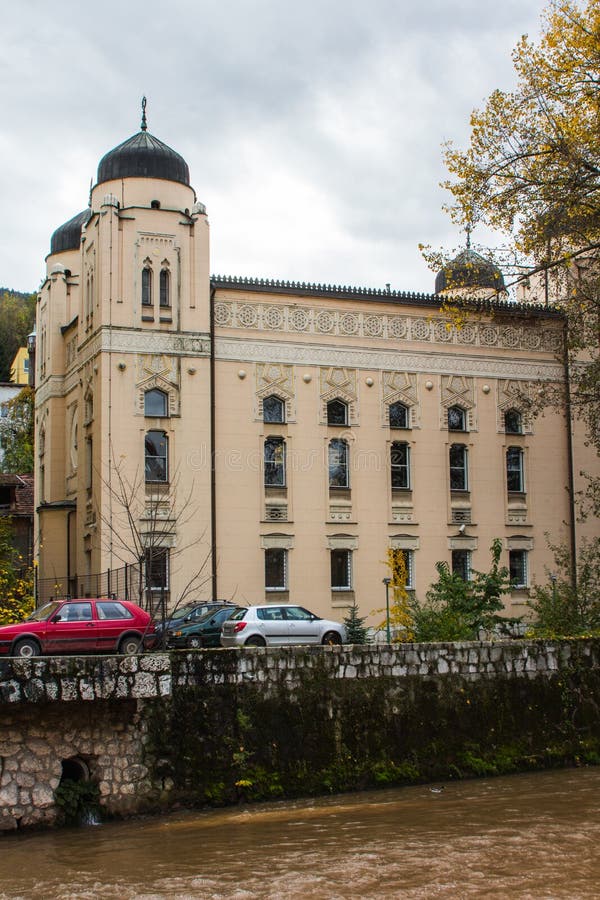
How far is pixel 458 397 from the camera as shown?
121ft

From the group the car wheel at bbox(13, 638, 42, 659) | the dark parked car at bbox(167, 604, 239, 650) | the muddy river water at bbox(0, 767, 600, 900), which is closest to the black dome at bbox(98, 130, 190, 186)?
the dark parked car at bbox(167, 604, 239, 650)

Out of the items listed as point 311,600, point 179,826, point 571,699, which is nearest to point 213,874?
point 179,826

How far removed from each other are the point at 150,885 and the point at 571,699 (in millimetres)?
8823

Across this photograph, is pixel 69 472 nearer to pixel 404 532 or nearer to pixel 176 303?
pixel 176 303

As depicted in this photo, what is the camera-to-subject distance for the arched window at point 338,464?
116ft

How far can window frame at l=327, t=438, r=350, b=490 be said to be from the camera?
35312 mm

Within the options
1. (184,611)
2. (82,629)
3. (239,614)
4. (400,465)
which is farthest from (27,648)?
(400,465)

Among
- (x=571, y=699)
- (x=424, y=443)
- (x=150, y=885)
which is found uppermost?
(x=424, y=443)

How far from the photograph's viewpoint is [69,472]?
37.8 meters

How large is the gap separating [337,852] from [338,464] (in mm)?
23007

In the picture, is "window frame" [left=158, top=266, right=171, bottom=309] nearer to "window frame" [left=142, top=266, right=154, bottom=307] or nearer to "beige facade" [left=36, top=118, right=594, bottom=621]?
"beige facade" [left=36, top=118, right=594, bottom=621]

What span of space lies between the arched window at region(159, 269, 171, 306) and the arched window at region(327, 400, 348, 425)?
6176 millimetres

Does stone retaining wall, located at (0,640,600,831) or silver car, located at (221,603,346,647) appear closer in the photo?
stone retaining wall, located at (0,640,600,831)

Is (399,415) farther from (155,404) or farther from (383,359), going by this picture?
(155,404)
